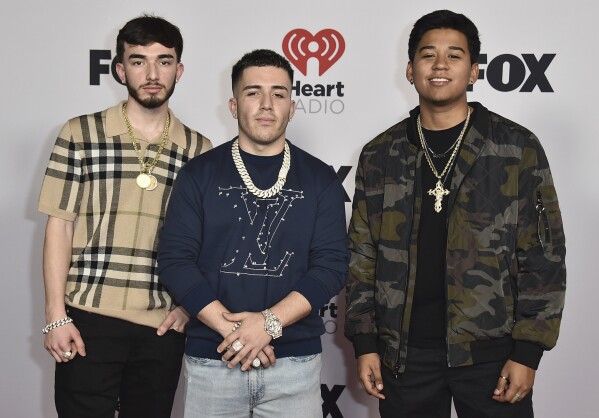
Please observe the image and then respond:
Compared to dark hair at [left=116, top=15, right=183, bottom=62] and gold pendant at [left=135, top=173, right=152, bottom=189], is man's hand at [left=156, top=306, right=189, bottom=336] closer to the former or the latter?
gold pendant at [left=135, top=173, right=152, bottom=189]

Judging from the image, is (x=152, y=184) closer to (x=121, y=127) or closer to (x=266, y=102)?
(x=121, y=127)

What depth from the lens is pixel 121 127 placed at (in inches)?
84.5

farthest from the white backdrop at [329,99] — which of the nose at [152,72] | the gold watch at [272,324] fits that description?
the gold watch at [272,324]

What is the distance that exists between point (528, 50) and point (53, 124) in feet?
6.47

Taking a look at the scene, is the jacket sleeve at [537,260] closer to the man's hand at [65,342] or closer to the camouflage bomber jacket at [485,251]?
the camouflage bomber jacket at [485,251]

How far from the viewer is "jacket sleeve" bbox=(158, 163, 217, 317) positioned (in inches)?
71.7

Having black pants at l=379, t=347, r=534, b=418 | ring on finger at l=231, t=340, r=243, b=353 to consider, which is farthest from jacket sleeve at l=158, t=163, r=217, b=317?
black pants at l=379, t=347, r=534, b=418

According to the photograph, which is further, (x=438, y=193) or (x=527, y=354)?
(x=438, y=193)

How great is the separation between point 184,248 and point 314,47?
129 centimetres

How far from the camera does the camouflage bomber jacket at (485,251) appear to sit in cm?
191

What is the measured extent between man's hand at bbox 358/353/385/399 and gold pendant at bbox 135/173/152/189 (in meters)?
0.82

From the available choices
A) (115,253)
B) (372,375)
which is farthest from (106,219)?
(372,375)
